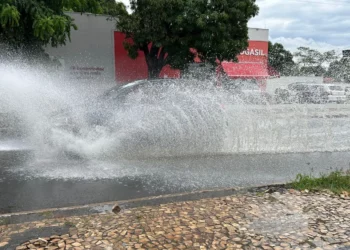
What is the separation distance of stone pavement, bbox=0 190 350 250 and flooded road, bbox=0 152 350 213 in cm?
94

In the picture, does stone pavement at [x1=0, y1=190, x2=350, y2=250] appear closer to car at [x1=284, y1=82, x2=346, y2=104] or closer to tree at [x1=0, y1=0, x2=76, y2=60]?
tree at [x1=0, y1=0, x2=76, y2=60]

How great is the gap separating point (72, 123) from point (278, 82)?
21.7 meters

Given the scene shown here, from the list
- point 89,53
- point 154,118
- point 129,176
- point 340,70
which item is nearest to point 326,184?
point 129,176

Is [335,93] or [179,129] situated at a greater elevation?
[335,93]

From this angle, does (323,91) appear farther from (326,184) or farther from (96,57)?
(326,184)

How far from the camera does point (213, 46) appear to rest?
18.6m

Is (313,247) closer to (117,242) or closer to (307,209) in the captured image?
(307,209)

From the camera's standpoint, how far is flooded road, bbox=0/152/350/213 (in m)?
5.09

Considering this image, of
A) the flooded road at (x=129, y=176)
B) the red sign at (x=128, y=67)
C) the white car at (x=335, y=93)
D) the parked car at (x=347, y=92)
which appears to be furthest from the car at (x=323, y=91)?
the flooded road at (x=129, y=176)

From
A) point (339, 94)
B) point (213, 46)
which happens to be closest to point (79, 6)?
point (213, 46)

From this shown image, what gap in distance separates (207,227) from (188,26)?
15322mm

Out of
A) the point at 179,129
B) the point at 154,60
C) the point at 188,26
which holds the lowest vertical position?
the point at 179,129

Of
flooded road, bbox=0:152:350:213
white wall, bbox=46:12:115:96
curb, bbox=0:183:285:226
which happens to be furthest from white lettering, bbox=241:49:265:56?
curb, bbox=0:183:285:226

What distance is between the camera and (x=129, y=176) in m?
6.09
